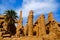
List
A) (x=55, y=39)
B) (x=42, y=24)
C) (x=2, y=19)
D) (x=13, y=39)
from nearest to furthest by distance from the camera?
(x=55, y=39) < (x=13, y=39) < (x=42, y=24) < (x=2, y=19)

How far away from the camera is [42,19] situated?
42.4 meters

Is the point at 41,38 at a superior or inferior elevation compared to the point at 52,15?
inferior

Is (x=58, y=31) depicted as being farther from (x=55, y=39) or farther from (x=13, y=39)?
(x=13, y=39)

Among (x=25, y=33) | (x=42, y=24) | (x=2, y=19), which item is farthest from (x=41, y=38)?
(x=2, y=19)

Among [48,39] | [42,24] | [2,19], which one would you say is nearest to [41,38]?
[48,39]

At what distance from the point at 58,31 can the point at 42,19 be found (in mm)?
13993

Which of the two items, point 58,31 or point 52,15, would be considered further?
point 52,15

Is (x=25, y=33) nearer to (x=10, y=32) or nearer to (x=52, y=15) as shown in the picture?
(x=10, y=32)

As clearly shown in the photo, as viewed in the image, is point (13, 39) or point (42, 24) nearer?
point (13, 39)

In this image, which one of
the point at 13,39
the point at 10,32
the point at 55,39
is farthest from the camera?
the point at 10,32

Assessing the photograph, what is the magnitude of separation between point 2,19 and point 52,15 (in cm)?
1634

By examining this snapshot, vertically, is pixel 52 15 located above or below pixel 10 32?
above

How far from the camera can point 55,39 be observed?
92.0 feet

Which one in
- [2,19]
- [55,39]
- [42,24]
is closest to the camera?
[55,39]
